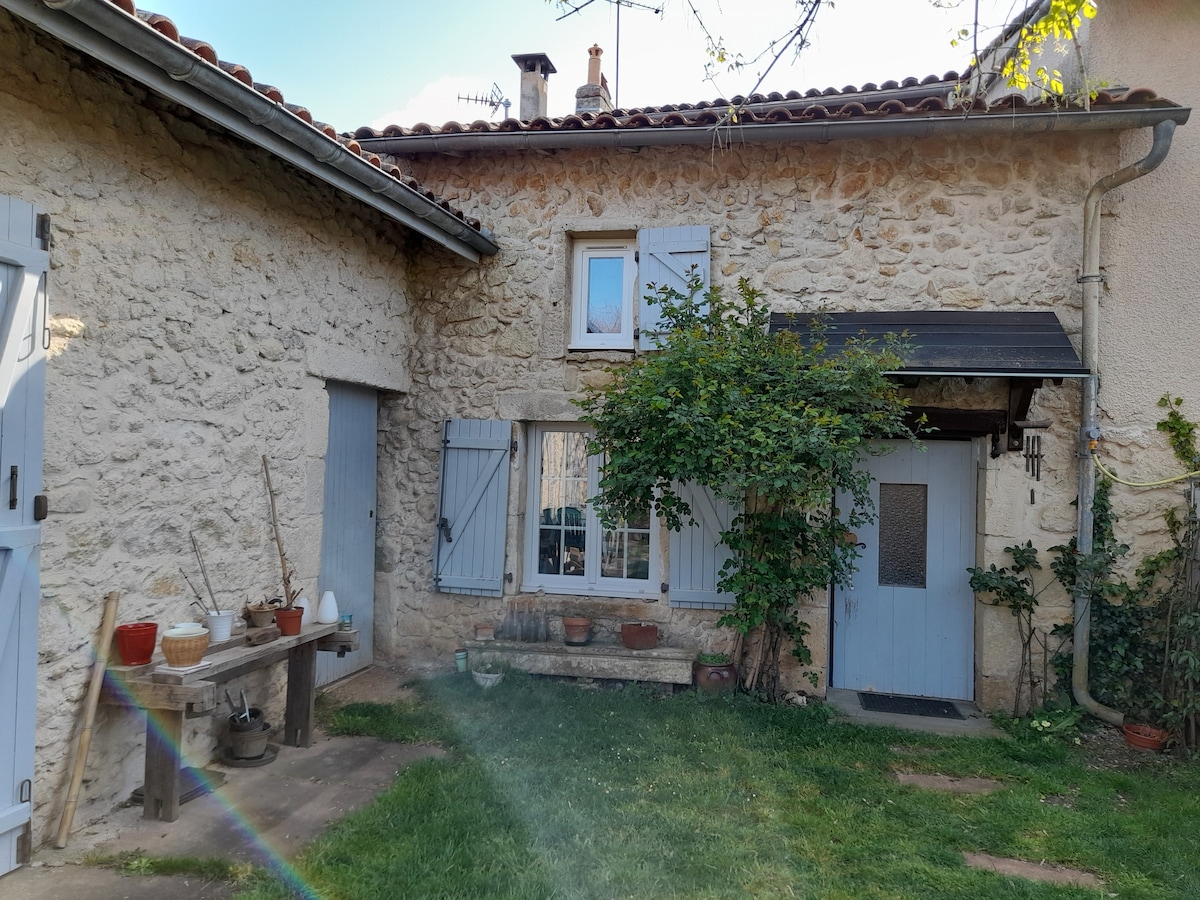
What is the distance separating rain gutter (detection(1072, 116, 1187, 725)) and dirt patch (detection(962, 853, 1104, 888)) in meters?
1.96

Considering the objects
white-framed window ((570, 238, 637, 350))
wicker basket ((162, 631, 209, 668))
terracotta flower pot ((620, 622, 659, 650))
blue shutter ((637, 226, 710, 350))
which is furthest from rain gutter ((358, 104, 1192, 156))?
wicker basket ((162, 631, 209, 668))

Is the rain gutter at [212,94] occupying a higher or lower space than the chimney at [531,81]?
lower

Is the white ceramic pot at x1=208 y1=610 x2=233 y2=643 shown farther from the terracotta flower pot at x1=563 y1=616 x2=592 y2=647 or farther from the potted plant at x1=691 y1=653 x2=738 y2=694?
the potted plant at x1=691 y1=653 x2=738 y2=694

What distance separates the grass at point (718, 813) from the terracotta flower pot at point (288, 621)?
0.82 metres

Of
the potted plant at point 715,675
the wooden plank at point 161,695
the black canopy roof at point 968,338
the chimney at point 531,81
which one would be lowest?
the potted plant at point 715,675

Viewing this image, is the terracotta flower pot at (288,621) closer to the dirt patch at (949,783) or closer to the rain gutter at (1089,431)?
the dirt patch at (949,783)

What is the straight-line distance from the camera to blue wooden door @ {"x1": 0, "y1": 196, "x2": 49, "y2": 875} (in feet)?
9.32

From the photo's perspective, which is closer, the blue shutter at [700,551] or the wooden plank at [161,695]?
the wooden plank at [161,695]

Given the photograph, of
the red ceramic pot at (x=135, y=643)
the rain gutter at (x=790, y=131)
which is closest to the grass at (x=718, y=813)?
the red ceramic pot at (x=135, y=643)

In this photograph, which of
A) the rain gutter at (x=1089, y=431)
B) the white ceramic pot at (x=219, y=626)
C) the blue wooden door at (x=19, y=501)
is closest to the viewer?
the blue wooden door at (x=19, y=501)

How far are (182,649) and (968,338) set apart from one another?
484cm

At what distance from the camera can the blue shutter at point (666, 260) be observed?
545 cm

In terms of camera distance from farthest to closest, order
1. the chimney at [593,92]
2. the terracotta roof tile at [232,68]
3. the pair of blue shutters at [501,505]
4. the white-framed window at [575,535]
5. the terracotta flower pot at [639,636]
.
Answer: the chimney at [593,92]
the white-framed window at [575,535]
the pair of blue shutters at [501,505]
the terracotta flower pot at [639,636]
the terracotta roof tile at [232,68]

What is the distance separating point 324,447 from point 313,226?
4.62ft
